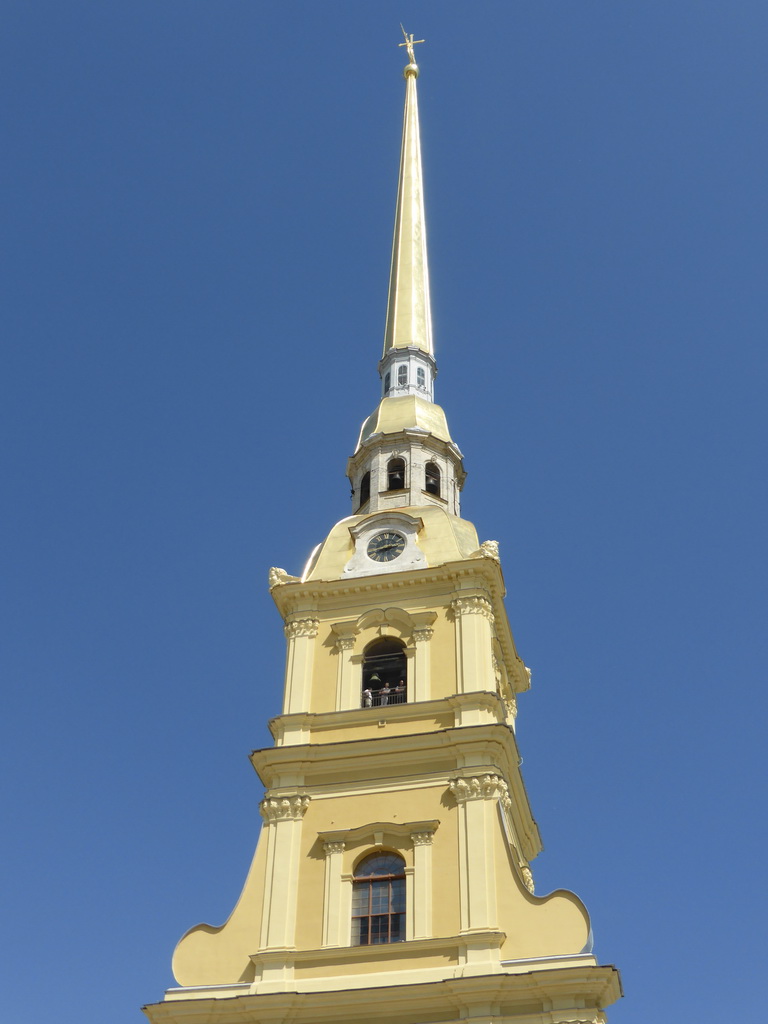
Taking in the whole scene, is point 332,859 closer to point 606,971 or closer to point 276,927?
point 276,927

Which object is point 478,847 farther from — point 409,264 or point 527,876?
point 409,264

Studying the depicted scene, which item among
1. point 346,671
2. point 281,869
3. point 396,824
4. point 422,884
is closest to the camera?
point 422,884

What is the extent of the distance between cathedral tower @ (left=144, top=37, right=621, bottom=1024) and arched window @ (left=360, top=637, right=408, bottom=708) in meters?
0.05

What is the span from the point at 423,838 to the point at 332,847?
217 cm

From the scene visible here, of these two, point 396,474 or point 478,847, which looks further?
point 396,474

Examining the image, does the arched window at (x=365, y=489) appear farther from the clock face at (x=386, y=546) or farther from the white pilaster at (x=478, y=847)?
the white pilaster at (x=478, y=847)

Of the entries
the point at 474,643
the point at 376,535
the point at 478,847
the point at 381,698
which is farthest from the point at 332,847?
the point at 376,535

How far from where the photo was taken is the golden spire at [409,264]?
160 feet

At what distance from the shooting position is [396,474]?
141ft

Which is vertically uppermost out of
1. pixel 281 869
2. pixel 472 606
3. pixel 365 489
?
pixel 365 489

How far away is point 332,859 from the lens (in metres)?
32.2

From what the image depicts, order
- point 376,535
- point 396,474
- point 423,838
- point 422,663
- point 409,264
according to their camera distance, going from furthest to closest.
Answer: point 409,264
point 396,474
point 376,535
point 422,663
point 423,838

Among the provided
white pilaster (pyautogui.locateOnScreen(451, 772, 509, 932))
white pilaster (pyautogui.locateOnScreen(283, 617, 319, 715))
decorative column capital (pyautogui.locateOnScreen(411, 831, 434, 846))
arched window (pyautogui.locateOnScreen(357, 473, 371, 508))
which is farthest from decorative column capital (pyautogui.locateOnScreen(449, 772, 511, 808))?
arched window (pyautogui.locateOnScreen(357, 473, 371, 508))

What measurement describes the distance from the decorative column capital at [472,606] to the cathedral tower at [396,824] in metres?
0.05
